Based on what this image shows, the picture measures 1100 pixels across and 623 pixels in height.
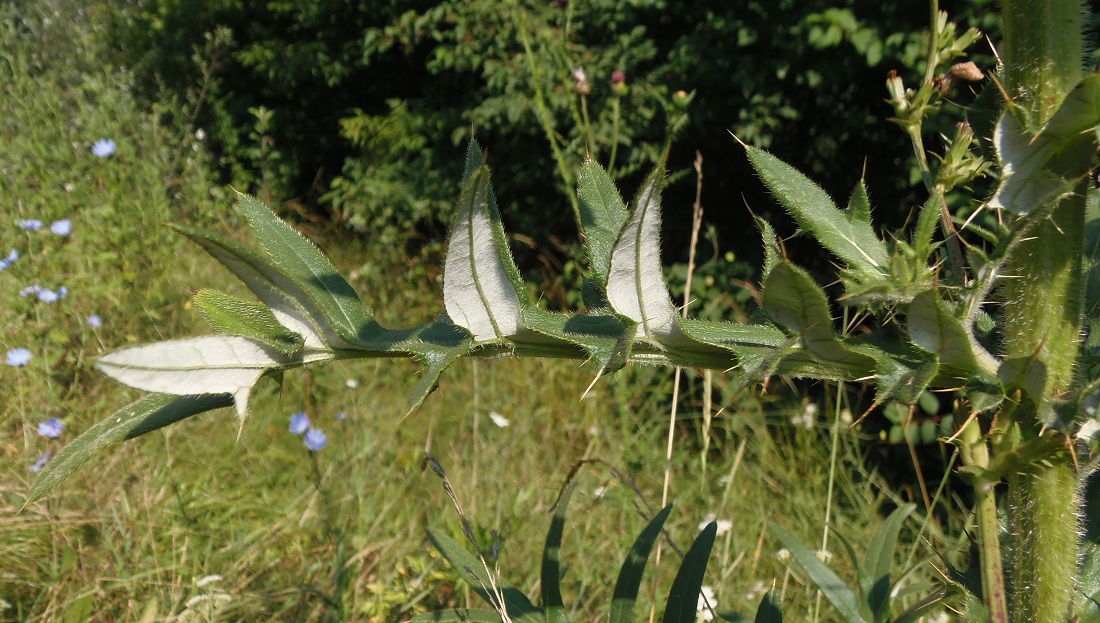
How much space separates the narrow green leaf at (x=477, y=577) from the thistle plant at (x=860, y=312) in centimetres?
58

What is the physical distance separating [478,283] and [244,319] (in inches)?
7.8


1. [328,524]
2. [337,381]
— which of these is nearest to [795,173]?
[328,524]

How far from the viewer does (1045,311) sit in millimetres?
735

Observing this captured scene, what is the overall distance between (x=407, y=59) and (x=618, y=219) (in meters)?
5.86

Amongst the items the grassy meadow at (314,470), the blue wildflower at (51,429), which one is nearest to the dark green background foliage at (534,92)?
the grassy meadow at (314,470)

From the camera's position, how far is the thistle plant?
0.67 metres

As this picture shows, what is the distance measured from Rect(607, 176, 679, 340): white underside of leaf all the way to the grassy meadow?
59 cm

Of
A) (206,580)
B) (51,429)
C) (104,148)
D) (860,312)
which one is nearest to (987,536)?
(860,312)

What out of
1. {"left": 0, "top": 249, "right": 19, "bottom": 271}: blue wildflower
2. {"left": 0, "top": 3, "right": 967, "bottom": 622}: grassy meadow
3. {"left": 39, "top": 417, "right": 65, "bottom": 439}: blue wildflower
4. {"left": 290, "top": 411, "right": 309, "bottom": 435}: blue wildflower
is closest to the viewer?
{"left": 0, "top": 3, "right": 967, "bottom": 622}: grassy meadow

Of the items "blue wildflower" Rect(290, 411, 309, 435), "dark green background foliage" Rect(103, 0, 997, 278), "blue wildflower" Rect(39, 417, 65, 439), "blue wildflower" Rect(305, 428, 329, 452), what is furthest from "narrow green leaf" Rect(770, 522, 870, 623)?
"blue wildflower" Rect(39, 417, 65, 439)

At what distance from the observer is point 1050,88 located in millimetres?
684

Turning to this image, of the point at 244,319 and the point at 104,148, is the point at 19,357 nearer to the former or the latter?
the point at 104,148

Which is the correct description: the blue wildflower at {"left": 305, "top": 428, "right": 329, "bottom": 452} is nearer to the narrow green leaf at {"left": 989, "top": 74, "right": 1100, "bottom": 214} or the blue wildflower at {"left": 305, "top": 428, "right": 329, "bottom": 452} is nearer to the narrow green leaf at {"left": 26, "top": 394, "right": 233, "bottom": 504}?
the narrow green leaf at {"left": 26, "top": 394, "right": 233, "bottom": 504}

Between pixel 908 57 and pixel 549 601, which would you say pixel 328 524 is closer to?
pixel 549 601
